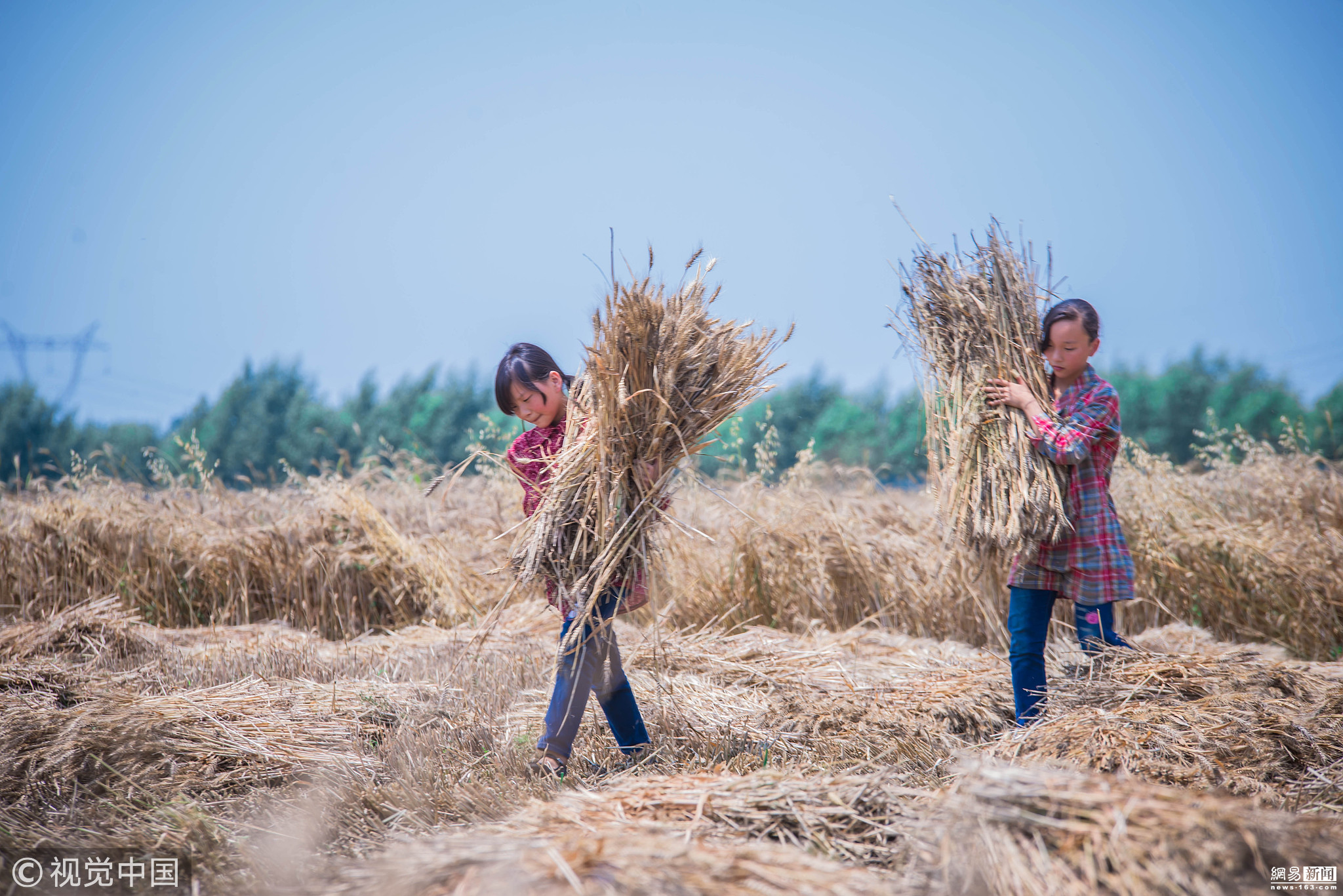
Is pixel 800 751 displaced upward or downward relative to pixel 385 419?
downward

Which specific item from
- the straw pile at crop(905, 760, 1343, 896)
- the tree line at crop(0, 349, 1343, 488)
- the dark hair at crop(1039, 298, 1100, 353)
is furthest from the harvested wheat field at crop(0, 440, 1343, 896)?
the tree line at crop(0, 349, 1343, 488)

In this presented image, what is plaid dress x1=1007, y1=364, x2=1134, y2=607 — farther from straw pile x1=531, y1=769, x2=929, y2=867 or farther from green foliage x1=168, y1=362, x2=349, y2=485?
green foliage x1=168, y1=362, x2=349, y2=485

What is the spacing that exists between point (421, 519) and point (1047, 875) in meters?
5.29

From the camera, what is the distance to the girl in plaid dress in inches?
97.1

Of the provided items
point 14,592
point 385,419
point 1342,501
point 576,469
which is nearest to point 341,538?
→ point 14,592

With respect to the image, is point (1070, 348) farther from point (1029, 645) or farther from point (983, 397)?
point (1029, 645)

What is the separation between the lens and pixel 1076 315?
2578 mm

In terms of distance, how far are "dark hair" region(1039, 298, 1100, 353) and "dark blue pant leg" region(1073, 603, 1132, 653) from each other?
0.92 meters

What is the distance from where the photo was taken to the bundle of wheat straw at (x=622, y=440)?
86.9 inches

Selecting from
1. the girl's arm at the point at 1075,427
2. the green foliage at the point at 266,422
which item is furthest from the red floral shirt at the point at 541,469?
the green foliage at the point at 266,422

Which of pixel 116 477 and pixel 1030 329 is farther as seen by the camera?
pixel 116 477

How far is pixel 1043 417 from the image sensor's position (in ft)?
8.27

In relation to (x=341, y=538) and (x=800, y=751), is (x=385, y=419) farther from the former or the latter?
(x=800, y=751)

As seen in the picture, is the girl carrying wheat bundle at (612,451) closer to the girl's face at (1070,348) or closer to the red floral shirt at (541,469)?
the red floral shirt at (541,469)
